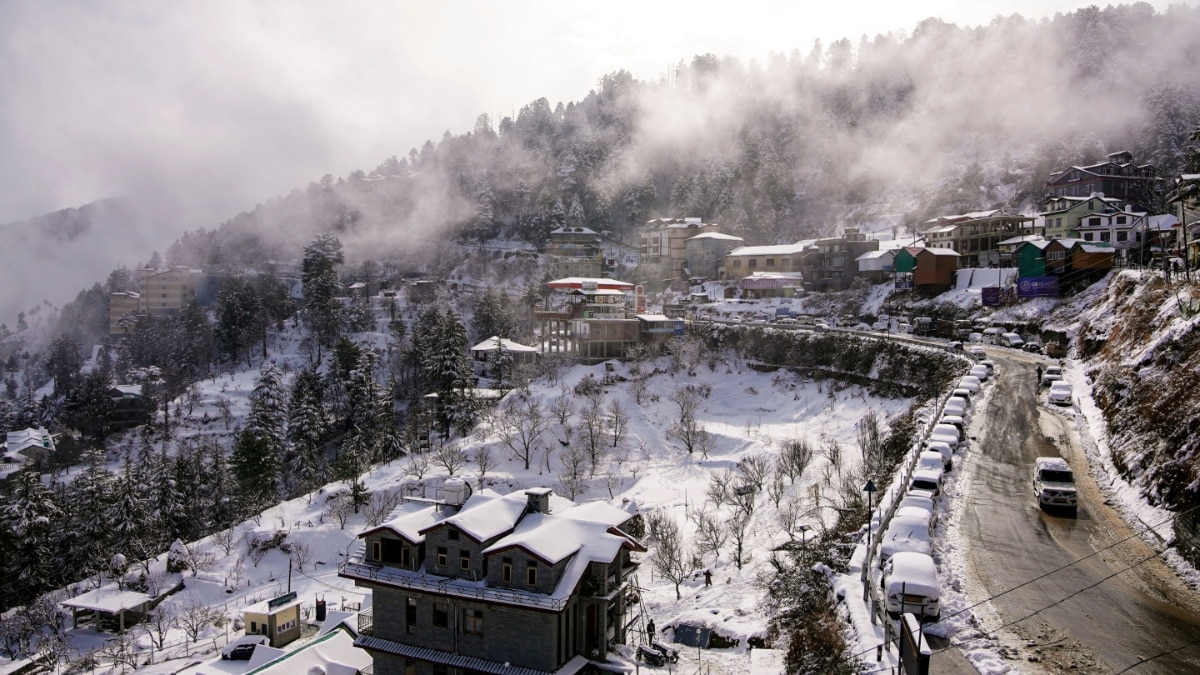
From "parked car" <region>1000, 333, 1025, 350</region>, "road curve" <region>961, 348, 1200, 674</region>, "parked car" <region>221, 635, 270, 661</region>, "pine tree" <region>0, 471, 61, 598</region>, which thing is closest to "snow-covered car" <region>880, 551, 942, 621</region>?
"road curve" <region>961, 348, 1200, 674</region>

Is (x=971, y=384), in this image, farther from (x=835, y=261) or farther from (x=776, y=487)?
(x=835, y=261)

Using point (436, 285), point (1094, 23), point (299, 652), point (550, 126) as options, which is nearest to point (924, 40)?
point (1094, 23)

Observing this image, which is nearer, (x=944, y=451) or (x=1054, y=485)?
(x=1054, y=485)

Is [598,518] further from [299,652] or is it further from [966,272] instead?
[966,272]

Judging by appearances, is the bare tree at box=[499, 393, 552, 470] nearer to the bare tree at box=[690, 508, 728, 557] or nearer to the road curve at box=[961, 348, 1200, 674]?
the bare tree at box=[690, 508, 728, 557]

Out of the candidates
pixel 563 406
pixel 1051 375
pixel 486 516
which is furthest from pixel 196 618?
pixel 1051 375

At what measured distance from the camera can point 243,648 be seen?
3086cm

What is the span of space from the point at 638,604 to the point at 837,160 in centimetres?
10779

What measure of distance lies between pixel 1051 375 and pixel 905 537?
23.7 meters

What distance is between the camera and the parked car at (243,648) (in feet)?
101

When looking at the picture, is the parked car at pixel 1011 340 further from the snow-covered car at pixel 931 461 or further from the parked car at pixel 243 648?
the parked car at pixel 243 648

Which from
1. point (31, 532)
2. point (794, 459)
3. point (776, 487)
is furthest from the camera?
point (31, 532)

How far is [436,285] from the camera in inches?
3674

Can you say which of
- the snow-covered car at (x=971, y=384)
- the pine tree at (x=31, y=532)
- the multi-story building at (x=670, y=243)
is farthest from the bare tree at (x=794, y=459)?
the multi-story building at (x=670, y=243)
